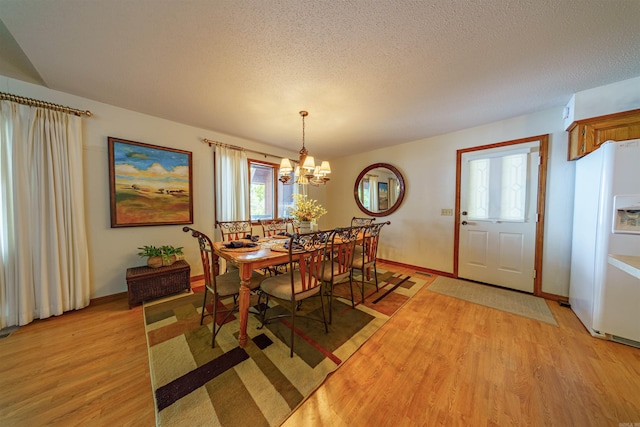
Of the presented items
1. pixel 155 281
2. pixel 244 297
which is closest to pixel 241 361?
pixel 244 297

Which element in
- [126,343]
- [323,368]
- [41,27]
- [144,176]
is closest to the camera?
[41,27]

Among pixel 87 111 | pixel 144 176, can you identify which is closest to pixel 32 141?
pixel 87 111

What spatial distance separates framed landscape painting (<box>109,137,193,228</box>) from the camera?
248cm

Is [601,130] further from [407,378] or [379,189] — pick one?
[407,378]

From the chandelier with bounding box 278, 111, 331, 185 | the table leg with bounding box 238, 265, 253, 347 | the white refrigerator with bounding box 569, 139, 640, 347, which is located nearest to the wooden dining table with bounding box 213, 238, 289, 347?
the table leg with bounding box 238, 265, 253, 347

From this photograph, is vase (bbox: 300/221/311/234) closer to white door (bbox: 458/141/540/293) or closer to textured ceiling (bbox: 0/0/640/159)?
textured ceiling (bbox: 0/0/640/159)

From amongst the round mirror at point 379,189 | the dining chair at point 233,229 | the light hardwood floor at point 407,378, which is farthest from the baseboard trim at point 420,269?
the dining chair at point 233,229

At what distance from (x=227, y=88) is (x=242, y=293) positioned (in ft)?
6.57

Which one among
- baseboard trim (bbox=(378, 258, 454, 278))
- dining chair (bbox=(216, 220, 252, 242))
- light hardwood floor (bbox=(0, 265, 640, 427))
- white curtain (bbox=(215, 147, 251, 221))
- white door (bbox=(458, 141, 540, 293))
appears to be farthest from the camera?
baseboard trim (bbox=(378, 258, 454, 278))

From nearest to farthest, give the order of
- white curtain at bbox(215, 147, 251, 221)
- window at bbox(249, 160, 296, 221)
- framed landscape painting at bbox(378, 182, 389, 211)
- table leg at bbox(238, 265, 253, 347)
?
table leg at bbox(238, 265, 253, 347) < white curtain at bbox(215, 147, 251, 221) < window at bbox(249, 160, 296, 221) < framed landscape painting at bbox(378, 182, 389, 211)

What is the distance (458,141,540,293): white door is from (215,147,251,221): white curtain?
365 cm

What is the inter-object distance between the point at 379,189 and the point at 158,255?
3.88 m

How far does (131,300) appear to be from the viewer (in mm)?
2277

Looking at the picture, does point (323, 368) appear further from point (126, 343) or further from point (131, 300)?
point (131, 300)
